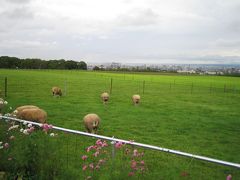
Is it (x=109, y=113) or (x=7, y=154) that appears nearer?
(x=7, y=154)

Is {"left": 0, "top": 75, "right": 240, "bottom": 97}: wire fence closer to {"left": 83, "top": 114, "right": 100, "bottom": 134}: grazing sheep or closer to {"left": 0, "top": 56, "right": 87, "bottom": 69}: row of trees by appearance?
{"left": 83, "top": 114, "right": 100, "bottom": 134}: grazing sheep

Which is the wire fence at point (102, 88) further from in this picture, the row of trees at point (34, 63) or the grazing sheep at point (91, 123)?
the row of trees at point (34, 63)

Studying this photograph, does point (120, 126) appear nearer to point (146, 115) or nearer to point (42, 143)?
point (146, 115)

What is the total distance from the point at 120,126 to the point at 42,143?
8.43m

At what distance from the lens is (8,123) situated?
665 centimetres

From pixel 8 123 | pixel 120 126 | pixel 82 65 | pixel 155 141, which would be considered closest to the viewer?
pixel 8 123

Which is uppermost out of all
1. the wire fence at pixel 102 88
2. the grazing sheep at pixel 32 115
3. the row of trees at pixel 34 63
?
the row of trees at pixel 34 63

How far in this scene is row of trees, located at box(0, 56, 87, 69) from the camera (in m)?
129

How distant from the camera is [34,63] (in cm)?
13262

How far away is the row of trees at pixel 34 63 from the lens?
5082 inches

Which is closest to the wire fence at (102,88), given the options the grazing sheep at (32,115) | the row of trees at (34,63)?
the grazing sheep at (32,115)

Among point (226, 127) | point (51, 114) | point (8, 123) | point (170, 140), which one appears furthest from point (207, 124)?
point (8, 123)

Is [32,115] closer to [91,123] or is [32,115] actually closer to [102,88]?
[91,123]

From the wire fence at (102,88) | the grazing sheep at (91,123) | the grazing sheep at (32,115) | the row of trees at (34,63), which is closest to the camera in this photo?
the grazing sheep at (32,115)
